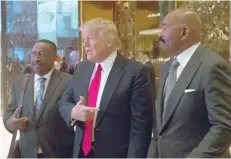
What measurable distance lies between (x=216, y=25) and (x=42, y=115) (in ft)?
12.5

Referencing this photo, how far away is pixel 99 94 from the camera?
7.94ft

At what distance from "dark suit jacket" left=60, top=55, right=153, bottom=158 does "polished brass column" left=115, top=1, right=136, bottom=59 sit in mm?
4143

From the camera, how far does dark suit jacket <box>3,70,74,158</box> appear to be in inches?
107

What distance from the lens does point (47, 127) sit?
8.96 ft

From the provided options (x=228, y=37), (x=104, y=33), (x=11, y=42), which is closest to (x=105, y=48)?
(x=104, y=33)

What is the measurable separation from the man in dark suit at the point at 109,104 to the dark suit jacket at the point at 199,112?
0.28 meters

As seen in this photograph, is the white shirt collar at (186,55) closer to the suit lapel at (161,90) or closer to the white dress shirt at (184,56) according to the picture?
the white dress shirt at (184,56)

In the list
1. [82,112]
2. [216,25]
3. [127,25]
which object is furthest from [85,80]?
[127,25]

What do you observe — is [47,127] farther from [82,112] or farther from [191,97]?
[191,97]

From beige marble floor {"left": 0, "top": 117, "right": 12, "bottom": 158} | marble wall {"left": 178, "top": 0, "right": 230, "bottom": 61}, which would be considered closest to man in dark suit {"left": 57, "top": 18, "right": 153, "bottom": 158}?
beige marble floor {"left": 0, "top": 117, "right": 12, "bottom": 158}

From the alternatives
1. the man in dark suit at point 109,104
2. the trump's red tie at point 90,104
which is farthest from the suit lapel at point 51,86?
the trump's red tie at point 90,104

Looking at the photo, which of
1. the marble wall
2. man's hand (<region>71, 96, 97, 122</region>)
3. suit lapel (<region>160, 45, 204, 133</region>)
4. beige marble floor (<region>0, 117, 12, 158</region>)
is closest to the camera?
suit lapel (<region>160, 45, 204, 133</region>)

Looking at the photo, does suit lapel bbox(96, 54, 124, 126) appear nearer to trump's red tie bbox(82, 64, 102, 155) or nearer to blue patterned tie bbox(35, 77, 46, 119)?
trump's red tie bbox(82, 64, 102, 155)

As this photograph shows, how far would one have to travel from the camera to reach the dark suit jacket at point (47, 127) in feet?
8.95
